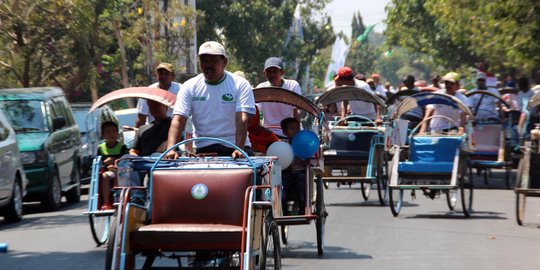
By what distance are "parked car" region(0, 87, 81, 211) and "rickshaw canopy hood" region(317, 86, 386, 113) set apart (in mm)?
4304

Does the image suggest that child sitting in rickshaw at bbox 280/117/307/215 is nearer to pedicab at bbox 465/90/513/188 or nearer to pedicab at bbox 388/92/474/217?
pedicab at bbox 388/92/474/217

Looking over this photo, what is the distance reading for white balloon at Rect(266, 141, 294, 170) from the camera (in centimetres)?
1151

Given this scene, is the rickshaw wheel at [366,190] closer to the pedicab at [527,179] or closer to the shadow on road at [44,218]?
the pedicab at [527,179]

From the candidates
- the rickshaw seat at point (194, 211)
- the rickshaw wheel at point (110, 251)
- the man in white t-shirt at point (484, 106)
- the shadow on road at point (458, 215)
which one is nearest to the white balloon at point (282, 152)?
the rickshaw seat at point (194, 211)

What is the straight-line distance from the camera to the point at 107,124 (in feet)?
44.6

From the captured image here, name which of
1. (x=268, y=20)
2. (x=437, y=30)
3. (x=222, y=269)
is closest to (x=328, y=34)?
(x=268, y=20)

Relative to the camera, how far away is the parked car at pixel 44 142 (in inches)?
722

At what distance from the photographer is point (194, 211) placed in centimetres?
832

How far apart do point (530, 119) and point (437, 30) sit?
3404cm

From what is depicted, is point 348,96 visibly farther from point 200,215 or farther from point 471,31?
point 471,31

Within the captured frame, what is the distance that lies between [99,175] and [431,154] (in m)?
5.91

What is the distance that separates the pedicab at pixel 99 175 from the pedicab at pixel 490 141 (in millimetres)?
10234

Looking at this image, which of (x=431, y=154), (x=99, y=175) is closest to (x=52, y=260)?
(x=99, y=175)

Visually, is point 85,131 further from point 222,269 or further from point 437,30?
point 437,30
